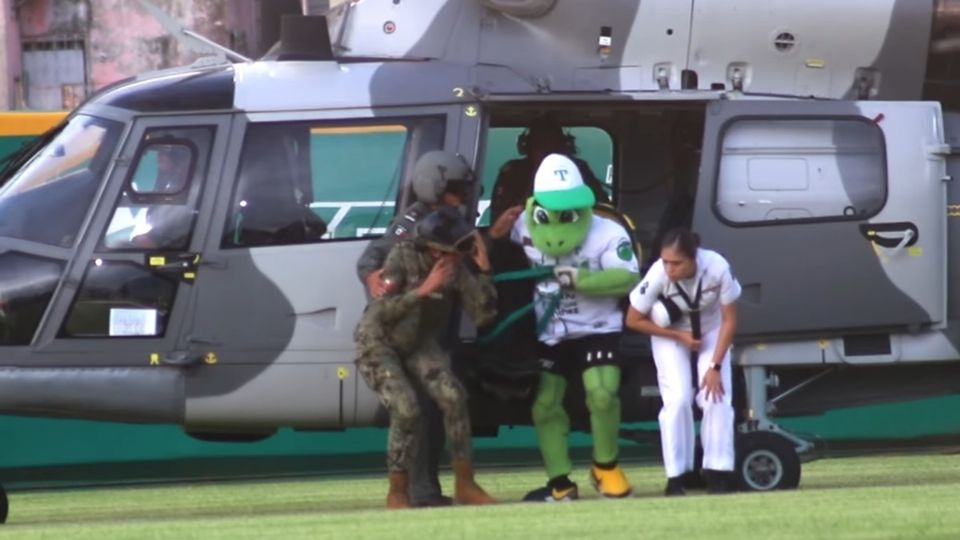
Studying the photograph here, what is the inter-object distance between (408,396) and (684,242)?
1.65m

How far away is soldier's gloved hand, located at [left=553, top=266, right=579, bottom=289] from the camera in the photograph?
1220cm

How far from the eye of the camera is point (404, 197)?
496 inches

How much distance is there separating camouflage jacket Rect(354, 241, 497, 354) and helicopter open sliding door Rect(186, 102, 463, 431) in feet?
1.48

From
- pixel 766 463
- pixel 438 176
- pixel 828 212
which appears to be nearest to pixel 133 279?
pixel 438 176

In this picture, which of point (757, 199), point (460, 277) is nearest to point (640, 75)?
point (757, 199)

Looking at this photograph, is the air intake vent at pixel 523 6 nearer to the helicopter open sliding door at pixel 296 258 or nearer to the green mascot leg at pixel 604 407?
the helicopter open sliding door at pixel 296 258

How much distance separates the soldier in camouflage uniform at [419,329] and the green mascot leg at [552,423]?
443mm

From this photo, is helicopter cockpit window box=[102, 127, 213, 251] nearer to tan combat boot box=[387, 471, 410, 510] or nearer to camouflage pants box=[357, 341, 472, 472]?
camouflage pants box=[357, 341, 472, 472]

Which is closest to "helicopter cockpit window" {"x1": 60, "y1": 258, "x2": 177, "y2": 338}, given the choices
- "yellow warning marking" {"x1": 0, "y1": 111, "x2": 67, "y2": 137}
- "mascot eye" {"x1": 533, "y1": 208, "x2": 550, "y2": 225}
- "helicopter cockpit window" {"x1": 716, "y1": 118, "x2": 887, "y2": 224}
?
"mascot eye" {"x1": 533, "y1": 208, "x2": 550, "y2": 225}

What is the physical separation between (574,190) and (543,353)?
0.92 metres

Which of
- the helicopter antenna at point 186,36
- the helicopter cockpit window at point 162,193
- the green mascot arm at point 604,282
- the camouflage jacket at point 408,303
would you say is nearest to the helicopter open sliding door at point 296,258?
the helicopter cockpit window at point 162,193

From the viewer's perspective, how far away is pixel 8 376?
41.0 feet

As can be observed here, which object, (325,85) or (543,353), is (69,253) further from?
(543,353)

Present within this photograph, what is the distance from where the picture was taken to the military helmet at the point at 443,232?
469 inches
